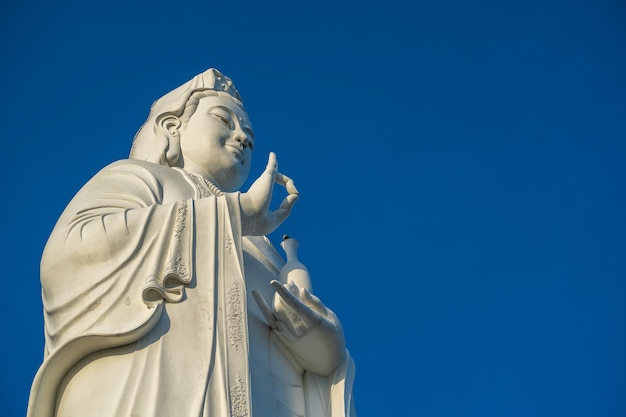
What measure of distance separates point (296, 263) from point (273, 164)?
1041 mm

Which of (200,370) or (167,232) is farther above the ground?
(167,232)

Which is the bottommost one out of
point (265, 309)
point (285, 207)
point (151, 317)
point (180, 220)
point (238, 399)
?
point (238, 399)

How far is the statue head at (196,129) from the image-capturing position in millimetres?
9195

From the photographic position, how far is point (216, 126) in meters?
9.29

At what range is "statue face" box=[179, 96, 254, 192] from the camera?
918 centimetres

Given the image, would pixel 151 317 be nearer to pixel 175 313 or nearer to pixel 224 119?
pixel 175 313

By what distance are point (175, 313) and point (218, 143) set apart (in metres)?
2.32

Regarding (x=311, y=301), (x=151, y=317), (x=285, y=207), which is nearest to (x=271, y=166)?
(x=285, y=207)

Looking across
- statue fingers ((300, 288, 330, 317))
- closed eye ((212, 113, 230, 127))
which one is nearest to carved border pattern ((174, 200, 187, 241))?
statue fingers ((300, 288, 330, 317))

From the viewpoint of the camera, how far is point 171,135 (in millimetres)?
9414

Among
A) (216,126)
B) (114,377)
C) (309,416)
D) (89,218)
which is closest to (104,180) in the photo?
(89,218)

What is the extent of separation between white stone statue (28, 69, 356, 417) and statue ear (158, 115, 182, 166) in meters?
0.28

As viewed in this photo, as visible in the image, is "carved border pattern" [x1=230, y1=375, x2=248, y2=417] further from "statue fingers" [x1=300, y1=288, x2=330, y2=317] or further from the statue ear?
the statue ear

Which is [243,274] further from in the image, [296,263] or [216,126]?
[216,126]
